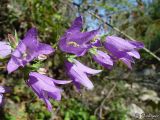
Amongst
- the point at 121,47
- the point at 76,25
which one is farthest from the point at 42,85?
the point at 121,47

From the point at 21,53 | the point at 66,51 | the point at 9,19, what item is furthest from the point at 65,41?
the point at 9,19

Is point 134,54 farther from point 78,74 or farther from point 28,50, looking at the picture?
point 28,50

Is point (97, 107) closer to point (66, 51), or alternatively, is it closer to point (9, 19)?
point (9, 19)

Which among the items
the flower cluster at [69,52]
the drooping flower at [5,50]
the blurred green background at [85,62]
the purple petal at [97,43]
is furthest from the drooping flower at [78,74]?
the blurred green background at [85,62]

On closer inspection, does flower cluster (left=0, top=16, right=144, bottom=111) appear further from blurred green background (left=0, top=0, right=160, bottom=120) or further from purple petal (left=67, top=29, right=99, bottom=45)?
blurred green background (left=0, top=0, right=160, bottom=120)

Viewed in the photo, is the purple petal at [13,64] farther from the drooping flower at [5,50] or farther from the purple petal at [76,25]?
the purple petal at [76,25]

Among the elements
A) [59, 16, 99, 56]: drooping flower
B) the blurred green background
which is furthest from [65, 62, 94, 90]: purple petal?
the blurred green background
